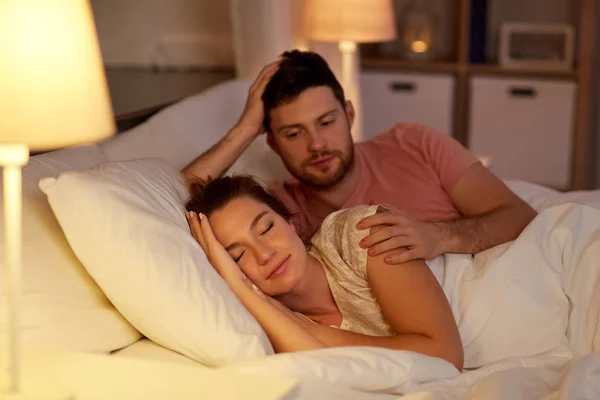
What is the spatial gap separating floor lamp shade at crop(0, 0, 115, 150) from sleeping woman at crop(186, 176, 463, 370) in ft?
1.68

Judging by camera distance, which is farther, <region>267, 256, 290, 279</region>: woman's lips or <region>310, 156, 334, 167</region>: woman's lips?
<region>310, 156, 334, 167</region>: woman's lips

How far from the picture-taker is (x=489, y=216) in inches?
80.4

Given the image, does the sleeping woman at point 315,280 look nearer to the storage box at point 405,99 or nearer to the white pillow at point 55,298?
the white pillow at point 55,298

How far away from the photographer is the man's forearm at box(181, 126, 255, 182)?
6.76 feet

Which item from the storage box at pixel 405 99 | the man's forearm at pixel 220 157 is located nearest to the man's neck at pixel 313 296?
the man's forearm at pixel 220 157

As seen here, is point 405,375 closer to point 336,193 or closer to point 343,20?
point 336,193

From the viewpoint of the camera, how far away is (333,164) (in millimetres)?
2164

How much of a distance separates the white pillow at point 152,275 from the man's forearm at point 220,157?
526mm

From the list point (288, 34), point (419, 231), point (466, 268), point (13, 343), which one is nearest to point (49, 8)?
point (13, 343)

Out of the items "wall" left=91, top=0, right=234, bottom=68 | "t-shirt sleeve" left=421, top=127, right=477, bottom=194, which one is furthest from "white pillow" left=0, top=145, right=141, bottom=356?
"wall" left=91, top=0, right=234, bottom=68

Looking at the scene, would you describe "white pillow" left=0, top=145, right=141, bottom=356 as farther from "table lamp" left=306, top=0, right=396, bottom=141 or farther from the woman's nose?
"table lamp" left=306, top=0, right=396, bottom=141

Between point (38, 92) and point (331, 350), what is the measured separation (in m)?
Answer: 0.62

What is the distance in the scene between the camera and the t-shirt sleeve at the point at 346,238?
166 cm

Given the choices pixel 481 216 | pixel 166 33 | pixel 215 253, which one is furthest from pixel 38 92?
pixel 166 33
